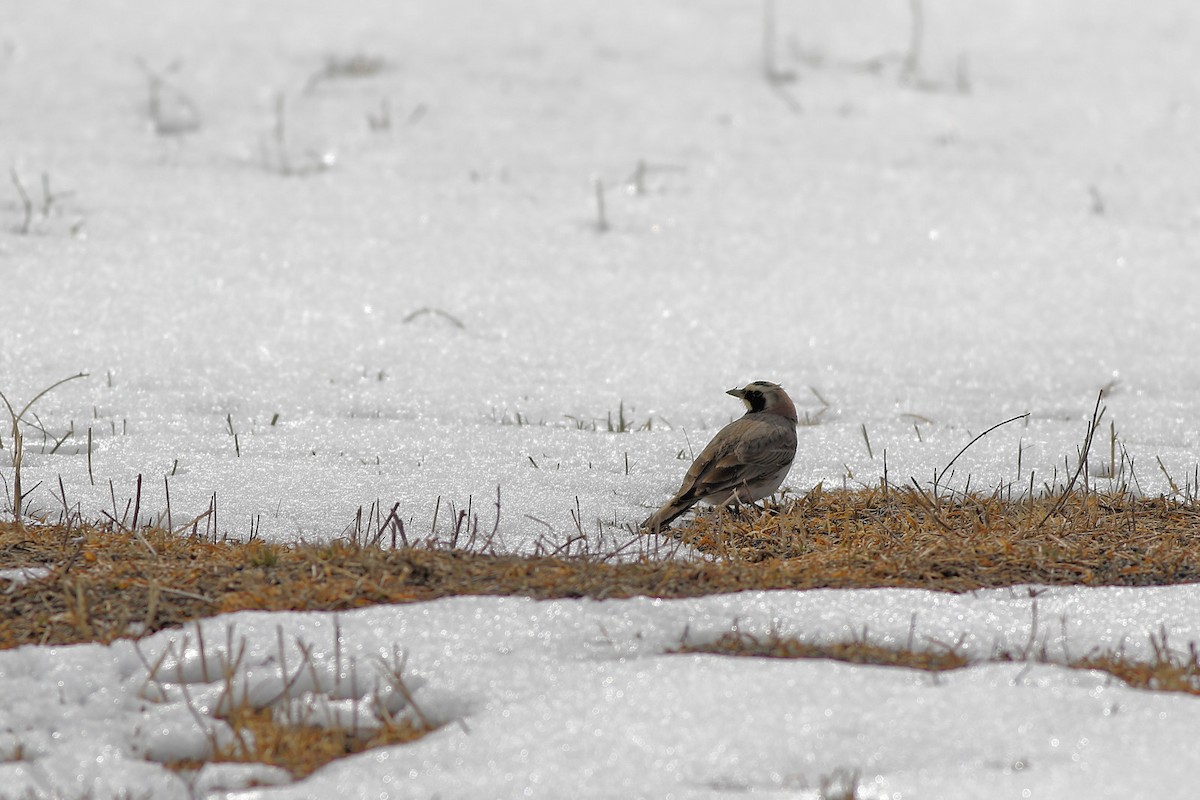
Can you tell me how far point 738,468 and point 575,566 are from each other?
4.72 ft

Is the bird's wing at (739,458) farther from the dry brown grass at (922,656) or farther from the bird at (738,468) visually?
the dry brown grass at (922,656)

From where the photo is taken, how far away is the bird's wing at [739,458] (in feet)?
18.0

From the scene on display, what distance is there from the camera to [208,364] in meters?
7.89

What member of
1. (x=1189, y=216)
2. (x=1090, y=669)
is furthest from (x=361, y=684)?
(x=1189, y=216)

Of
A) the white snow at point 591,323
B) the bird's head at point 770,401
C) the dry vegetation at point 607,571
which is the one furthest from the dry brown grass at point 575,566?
the bird's head at point 770,401

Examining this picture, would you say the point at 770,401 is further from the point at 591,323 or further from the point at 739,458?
the point at 591,323

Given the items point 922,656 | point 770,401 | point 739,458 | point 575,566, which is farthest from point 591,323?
point 922,656

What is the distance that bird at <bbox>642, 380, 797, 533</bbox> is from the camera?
17.9ft

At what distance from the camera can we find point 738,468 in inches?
216

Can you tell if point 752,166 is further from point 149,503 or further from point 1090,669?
point 1090,669

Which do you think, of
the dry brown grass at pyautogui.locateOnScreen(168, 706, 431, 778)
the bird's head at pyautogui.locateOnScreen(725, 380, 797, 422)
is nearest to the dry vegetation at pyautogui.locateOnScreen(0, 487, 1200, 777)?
the dry brown grass at pyautogui.locateOnScreen(168, 706, 431, 778)

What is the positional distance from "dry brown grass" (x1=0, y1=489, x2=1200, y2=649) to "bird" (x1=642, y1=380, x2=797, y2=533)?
201 millimetres

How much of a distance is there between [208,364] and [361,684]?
15.8 ft

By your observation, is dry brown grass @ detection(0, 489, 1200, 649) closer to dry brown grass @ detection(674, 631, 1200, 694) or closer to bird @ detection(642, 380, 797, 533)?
bird @ detection(642, 380, 797, 533)
